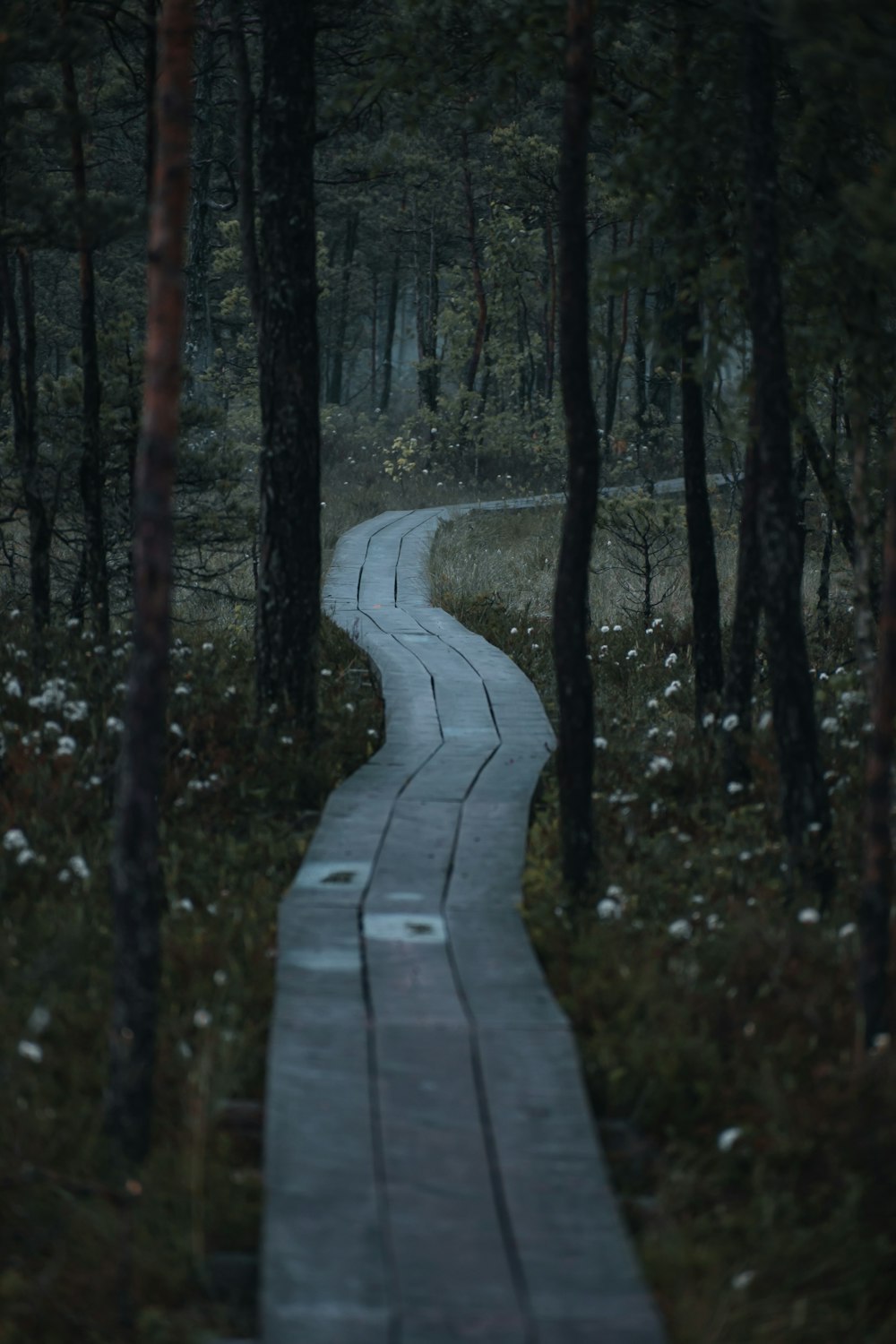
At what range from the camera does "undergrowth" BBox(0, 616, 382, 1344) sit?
156 inches

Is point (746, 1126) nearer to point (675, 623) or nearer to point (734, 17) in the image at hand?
point (734, 17)

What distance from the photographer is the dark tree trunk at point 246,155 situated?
937cm

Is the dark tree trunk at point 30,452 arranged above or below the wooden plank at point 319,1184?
above

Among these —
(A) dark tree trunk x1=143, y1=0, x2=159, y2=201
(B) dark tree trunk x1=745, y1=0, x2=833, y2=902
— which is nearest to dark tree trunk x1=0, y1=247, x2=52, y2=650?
(A) dark tree trunk x1=143, y1=0, x2=159, y2=201

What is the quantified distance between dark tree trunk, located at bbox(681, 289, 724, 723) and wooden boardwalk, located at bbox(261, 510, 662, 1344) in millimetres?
2080

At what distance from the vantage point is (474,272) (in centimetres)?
3244

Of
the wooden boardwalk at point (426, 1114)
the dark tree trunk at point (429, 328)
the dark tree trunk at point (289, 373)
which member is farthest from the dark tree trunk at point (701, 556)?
the dark tree trunk at point (429, 328)

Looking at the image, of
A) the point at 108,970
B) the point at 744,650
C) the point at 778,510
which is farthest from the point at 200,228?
the point at 108,970

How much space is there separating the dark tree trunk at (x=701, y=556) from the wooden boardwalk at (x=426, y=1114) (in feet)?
6.82

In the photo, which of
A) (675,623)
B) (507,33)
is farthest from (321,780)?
(675,623)

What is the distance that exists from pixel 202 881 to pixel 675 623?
348 inches

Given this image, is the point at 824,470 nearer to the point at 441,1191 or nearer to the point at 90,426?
the point at 90,426

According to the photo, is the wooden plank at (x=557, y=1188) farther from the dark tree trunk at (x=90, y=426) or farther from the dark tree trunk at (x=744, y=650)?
the dark tree trunk at (x=90, y=426)

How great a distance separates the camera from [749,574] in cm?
834
